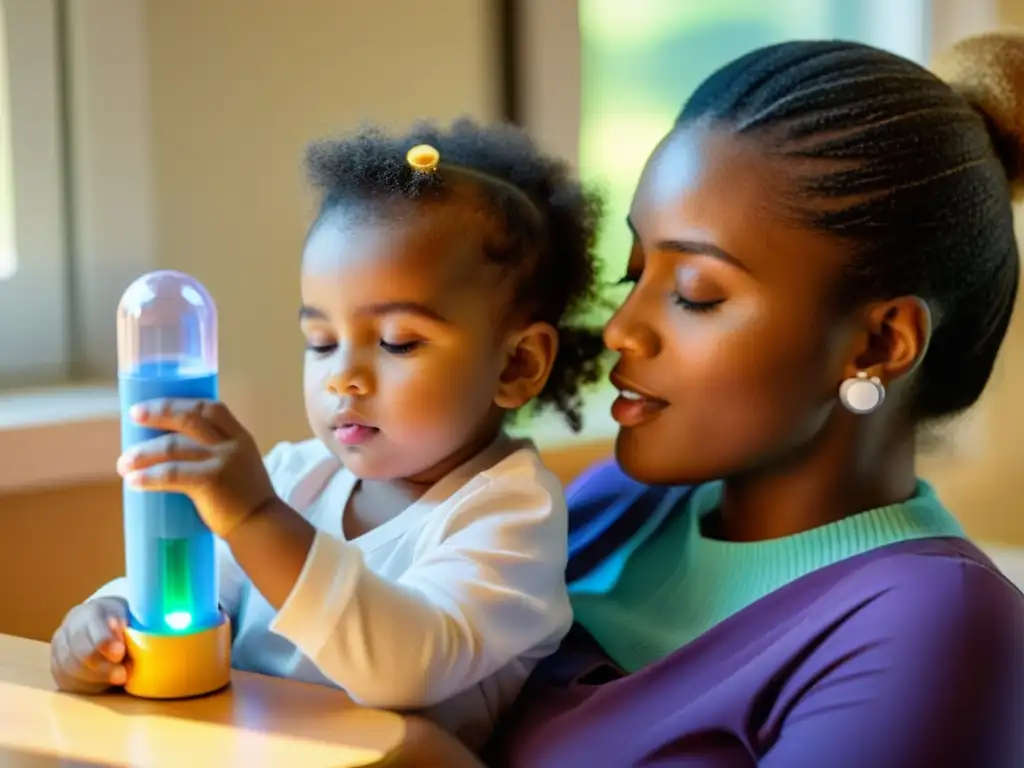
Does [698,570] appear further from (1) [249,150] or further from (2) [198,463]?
(1) [249,150]

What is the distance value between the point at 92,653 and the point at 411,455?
0.22 m

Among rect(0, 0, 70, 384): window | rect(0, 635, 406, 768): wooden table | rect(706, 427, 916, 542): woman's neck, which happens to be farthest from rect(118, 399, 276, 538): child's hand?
rect(0, 0, 70, 384): window

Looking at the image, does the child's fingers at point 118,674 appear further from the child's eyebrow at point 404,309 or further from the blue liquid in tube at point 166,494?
the child's eyebrow at point 404,309

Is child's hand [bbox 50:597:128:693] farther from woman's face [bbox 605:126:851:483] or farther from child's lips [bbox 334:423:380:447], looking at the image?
woman's face [bbox 605:126:851:483]

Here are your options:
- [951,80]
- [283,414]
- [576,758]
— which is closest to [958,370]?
[951,80]

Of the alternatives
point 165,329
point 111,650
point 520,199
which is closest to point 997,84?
point 520,199

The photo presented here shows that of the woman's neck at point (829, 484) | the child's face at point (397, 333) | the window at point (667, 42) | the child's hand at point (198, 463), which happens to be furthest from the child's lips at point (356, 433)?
the window at point (667, 42)

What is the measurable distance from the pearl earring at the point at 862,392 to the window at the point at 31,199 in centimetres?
77

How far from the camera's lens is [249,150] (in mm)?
1221

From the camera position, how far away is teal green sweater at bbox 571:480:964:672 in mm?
756

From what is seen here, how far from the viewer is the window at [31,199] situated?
45.3 inches

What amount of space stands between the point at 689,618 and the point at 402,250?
0.29m

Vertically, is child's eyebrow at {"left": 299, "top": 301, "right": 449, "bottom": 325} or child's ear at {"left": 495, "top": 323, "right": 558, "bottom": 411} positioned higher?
child's eyebrow at {"left": 299, "top": 301, "right": 449, "bottom": 325}

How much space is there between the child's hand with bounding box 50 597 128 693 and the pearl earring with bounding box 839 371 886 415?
1.43ft
